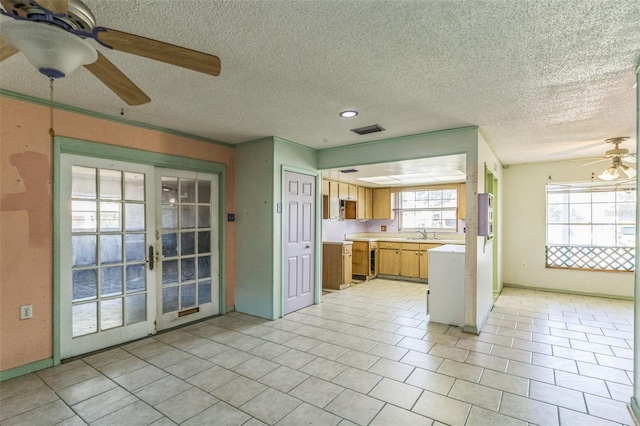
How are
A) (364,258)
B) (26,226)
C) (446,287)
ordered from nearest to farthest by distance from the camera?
(26,226) < (446,287) < (364,258)

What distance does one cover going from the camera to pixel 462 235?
272 inches

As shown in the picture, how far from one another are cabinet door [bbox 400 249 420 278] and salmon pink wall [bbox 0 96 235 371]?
5.73m

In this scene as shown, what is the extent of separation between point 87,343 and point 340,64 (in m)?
3.51

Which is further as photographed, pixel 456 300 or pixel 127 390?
pixel 456 300

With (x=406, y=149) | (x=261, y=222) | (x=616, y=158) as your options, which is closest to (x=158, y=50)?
(x=261, y=222)

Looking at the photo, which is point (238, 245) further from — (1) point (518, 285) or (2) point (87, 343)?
(1) point (518, 285)

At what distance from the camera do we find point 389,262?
6.94 meters

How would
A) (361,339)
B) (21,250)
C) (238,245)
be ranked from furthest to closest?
(238,245) → (361,339) → (21,250)

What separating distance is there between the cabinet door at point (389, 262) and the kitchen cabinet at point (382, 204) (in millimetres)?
994

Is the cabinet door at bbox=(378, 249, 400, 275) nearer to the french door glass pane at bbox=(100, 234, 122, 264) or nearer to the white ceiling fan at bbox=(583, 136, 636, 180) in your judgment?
the white ceiling fan at bbox=(583, 136, 636, 180)

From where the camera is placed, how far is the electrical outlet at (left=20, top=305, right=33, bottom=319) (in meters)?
2.74

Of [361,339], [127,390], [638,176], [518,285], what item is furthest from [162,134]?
[518,285]

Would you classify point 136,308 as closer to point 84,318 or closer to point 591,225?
point 84,318

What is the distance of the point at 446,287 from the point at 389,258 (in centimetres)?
289
